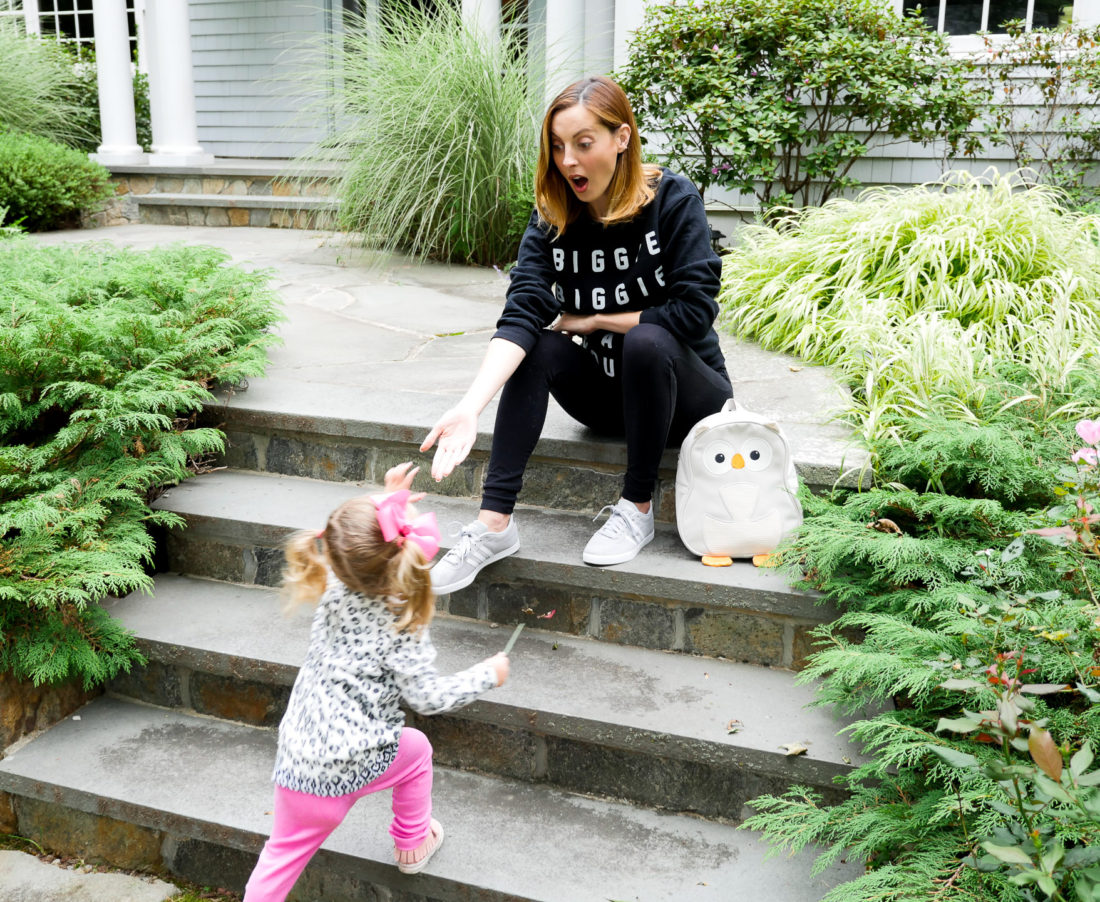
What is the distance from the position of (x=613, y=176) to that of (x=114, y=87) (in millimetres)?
7148

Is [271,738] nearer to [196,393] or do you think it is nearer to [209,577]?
[209,577]

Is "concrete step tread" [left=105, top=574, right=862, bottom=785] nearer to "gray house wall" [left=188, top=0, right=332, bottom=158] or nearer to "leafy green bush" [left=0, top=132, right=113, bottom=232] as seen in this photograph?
"leafy green bush" [left=0, top=132, right=113, bottom=232]

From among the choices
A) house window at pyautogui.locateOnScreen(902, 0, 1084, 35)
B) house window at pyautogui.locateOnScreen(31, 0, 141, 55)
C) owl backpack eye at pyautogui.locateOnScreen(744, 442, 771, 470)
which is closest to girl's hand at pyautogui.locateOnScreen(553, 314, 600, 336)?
owl backpack eye at pyautogui.locateOnScreen(744, 442, 771, 470)

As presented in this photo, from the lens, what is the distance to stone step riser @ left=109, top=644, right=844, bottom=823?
2.01 metres

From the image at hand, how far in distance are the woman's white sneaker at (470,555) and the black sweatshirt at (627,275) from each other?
0.45 meters

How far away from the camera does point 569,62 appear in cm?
585

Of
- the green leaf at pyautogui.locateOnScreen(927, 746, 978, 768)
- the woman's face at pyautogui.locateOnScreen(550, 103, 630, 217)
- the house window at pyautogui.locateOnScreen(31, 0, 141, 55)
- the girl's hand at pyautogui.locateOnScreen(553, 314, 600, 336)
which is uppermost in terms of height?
the house window at pyautogui.locateOnScreen(31, 0, 141, 55)

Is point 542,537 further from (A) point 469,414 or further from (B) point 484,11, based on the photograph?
(B) point 484,11

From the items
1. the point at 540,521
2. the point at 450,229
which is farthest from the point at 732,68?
the point at 540,521

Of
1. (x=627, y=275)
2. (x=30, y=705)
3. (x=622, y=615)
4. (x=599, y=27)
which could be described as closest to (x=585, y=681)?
(x=622, y=615)

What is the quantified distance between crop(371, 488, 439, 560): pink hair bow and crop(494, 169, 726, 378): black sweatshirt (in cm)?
85

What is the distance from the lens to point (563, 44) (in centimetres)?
640

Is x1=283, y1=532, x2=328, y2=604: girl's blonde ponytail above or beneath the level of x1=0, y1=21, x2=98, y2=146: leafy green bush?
beneath

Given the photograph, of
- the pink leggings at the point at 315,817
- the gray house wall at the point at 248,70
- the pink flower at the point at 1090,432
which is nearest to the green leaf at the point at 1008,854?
the pink flower at the point at 1090,432
